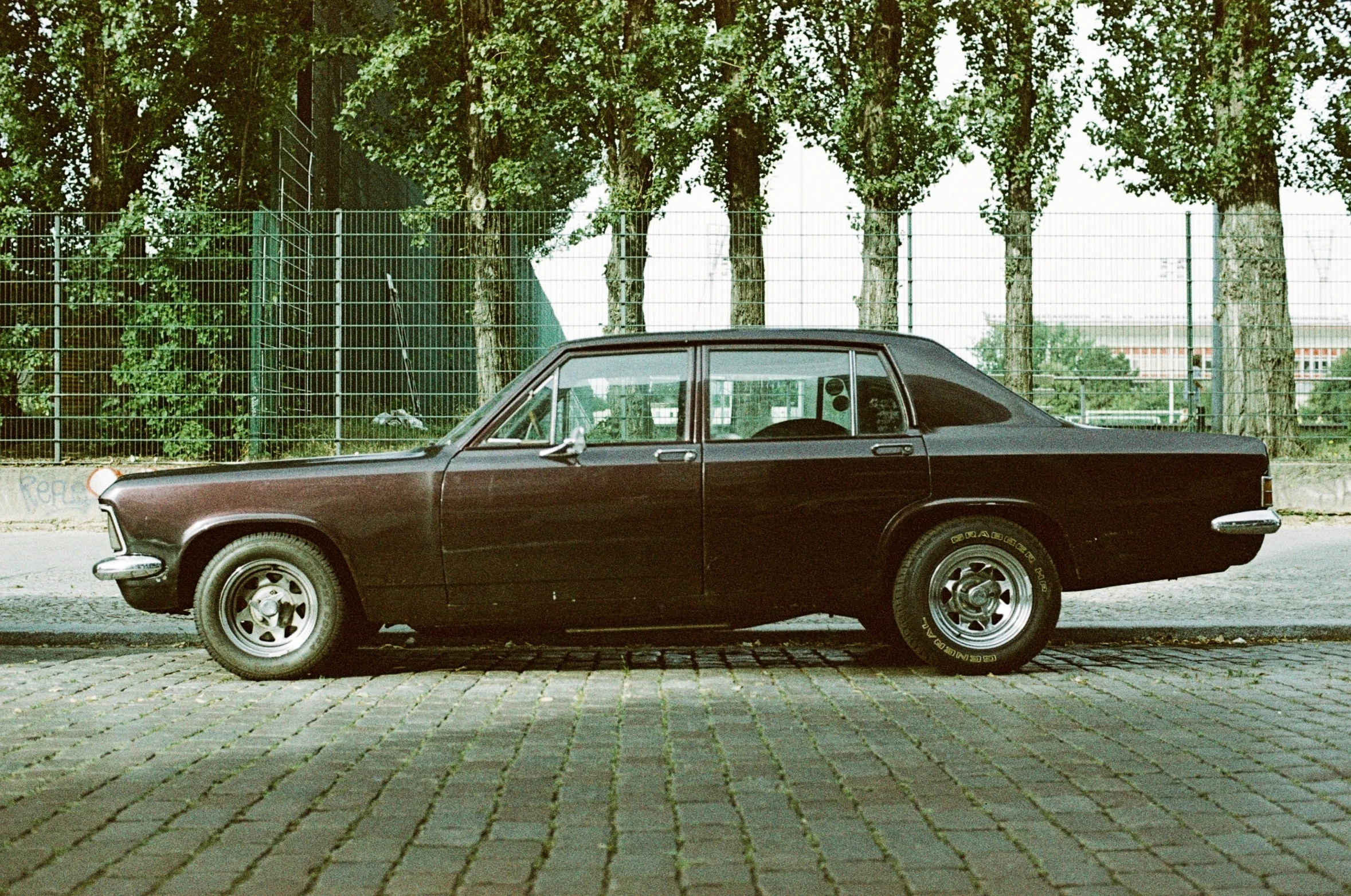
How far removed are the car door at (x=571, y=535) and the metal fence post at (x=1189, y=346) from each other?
8278mm

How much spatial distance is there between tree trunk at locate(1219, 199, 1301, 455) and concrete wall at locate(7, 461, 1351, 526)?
59 centimetres

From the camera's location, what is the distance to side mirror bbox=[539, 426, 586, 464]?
688 centimetres

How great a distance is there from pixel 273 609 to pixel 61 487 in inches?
340

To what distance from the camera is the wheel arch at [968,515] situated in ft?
22.8

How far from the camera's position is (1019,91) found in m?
23.1

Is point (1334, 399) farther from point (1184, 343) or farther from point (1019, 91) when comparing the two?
point (1019, 91)

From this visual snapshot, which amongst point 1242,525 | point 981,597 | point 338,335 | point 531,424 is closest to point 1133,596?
point 1242,525

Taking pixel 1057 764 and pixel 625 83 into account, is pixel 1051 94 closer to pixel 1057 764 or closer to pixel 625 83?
pixel 625 83

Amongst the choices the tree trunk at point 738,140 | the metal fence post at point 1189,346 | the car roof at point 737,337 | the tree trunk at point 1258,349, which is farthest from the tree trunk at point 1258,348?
the car roof at point 737,337

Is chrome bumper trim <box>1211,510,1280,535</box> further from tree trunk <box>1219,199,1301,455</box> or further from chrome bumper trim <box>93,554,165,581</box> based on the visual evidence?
tree trunk <box>1219,199,1301,455</box>

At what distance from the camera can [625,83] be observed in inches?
788

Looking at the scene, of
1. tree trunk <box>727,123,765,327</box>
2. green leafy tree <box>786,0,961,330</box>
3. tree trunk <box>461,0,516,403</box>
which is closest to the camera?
tree trunk <box>727,123,765,327</box>

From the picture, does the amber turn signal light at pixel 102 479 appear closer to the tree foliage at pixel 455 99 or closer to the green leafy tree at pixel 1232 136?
the green leafy tree at pixel 1232 136

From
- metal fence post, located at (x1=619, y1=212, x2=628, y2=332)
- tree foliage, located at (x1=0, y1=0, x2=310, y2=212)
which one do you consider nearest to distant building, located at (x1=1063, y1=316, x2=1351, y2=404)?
metal fence post, located at (x1=619, y1=212, x2=628, y2=332)
